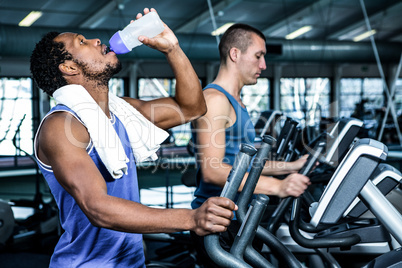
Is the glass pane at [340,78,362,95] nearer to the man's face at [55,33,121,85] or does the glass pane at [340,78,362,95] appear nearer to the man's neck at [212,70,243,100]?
the man's neck at [212,70,243,100]

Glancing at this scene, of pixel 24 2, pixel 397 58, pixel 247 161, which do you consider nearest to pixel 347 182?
pixel 247 161

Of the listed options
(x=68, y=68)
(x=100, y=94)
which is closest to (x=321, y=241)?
(x=100, y=94)

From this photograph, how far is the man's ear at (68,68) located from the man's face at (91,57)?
0.04 feet

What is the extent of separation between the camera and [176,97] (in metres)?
1.43

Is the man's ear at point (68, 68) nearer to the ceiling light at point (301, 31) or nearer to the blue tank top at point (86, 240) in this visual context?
the blue tank top at point (86, 240)

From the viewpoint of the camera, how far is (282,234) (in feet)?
6.66

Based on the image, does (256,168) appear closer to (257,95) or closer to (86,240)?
(86,240)

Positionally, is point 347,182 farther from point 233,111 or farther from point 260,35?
point 260,35

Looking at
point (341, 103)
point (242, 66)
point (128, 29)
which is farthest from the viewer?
point (341, 103)

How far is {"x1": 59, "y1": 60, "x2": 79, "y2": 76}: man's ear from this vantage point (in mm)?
1211

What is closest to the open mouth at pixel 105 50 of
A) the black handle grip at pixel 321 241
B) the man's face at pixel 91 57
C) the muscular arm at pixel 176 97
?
the man's face at pixel 91 57

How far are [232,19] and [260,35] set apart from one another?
27.2ft

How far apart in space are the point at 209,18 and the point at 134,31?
28.2 feet

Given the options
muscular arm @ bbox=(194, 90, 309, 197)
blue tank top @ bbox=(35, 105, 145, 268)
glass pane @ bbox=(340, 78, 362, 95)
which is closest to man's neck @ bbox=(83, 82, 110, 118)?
blue tank top @ bbox=(35, 105, 145, 268)
